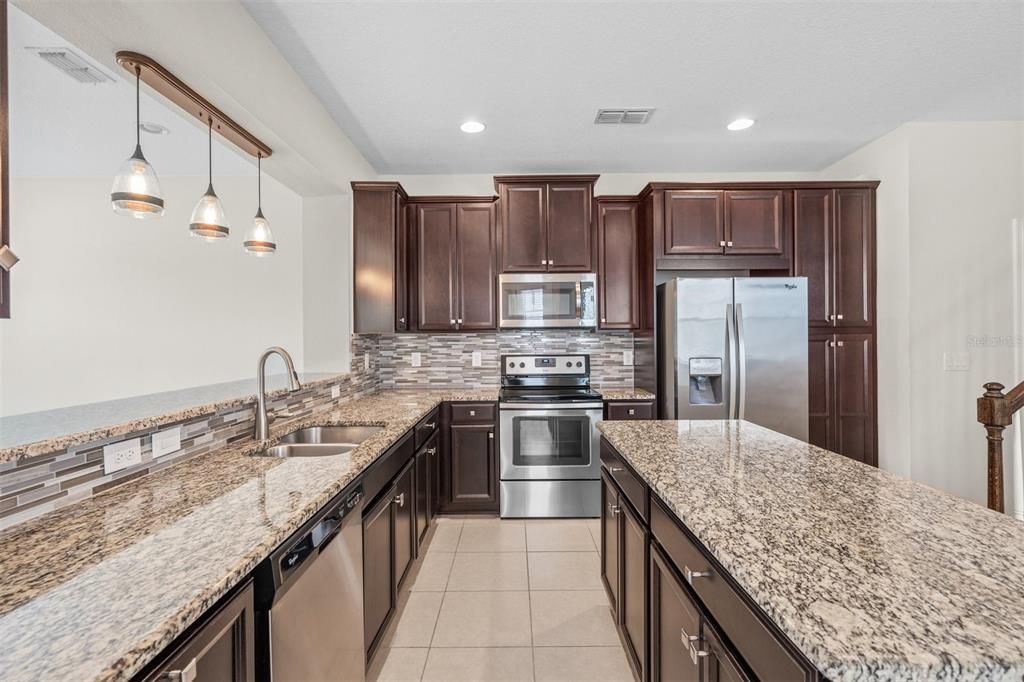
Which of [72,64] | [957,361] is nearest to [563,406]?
[957,361]

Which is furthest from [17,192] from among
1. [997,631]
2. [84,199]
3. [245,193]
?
[997,631]

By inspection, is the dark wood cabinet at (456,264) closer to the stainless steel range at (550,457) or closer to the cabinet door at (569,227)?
the cabinet door at (569,227)

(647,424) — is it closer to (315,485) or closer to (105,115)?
(315,485)

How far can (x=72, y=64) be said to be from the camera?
2.31m

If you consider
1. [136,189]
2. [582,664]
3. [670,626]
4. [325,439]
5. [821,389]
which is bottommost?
[582,664]

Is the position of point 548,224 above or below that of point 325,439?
above

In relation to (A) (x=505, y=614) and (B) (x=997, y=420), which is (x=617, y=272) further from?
(A) (x=505, y=614)

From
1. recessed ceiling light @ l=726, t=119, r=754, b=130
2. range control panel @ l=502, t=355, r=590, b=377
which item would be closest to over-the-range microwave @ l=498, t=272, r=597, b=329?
range control panel @ l=502, t=355, r=590, b=377

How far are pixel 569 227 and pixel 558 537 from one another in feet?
7.49

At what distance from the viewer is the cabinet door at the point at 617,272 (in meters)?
3.58

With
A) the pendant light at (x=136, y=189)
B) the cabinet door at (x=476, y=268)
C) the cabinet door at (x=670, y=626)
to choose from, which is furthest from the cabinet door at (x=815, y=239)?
the pendant light at (x=136, y=189)

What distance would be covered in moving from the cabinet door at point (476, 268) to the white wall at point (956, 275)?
2923 mm

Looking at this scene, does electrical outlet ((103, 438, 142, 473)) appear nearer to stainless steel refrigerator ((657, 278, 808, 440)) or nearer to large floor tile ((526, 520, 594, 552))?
large floor tile ((526, 520, 594, 552))

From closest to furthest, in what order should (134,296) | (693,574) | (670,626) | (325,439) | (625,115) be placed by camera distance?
(693,574)
(670,626)
(325,439)
(625,115)
(134,296)
